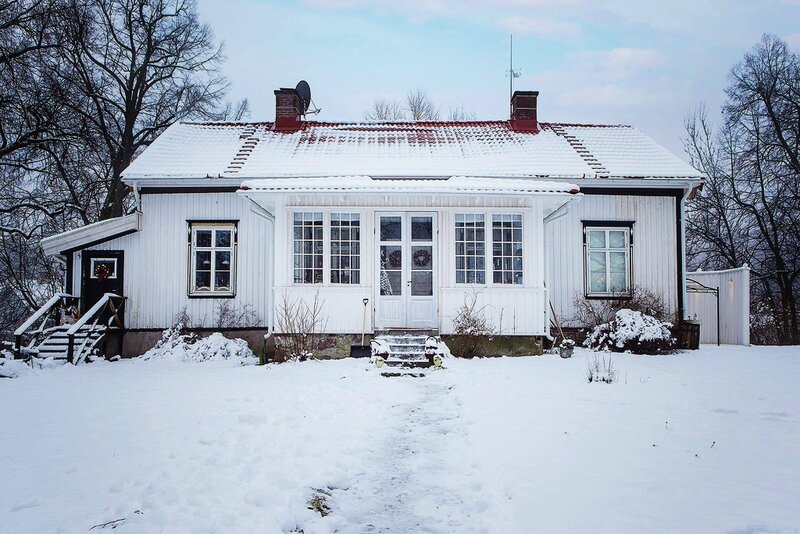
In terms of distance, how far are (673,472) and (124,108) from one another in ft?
65.8

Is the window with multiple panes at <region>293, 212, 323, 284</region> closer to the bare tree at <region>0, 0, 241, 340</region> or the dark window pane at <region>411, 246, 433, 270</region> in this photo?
the dark window pane at <region>411, 246, 433, 270</region>

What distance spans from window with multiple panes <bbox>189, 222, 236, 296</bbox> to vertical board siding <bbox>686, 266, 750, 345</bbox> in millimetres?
11535

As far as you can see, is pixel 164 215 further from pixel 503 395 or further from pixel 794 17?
pixel 794 17

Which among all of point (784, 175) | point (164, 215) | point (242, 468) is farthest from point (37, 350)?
point (784, 175)

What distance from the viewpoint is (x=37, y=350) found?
10.5m

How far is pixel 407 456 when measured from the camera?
4.70 metres

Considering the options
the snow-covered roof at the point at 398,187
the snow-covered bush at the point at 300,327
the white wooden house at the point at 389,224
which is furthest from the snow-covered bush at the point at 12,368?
the snow-covered roof at the point at 398,187

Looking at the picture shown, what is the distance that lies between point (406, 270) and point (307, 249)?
207 centimetres

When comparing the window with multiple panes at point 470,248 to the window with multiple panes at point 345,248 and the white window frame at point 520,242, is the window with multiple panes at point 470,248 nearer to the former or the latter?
the white window frame at point 520,242

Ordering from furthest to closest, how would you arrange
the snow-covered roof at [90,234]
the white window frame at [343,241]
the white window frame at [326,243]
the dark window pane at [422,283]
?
the snow-covered roof at [90,234], the dark window pane at [422,283], the white window frame at [343,241], the white window frame at [326,243]

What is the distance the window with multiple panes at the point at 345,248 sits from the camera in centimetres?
1102

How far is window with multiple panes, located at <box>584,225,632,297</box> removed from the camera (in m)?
12.7

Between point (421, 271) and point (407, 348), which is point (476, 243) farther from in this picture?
point (407, 348)

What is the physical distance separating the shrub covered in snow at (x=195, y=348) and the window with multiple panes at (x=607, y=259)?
315 inches
